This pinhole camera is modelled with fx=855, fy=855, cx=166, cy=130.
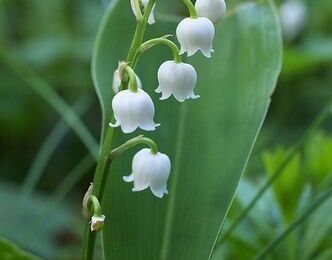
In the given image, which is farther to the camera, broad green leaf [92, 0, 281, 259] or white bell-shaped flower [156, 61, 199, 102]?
broad green leaf [92, 0, 281, 259]

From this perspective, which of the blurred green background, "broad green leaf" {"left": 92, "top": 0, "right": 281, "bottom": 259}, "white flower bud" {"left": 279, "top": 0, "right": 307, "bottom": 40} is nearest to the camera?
"broad green leaf" {"left": 92, "top": 0, "right": 281, "bottom": 259}

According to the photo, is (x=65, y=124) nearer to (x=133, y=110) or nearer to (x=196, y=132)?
(x=196, y=132)

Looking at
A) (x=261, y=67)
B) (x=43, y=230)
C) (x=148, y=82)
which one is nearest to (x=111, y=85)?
(x=148, y=82)

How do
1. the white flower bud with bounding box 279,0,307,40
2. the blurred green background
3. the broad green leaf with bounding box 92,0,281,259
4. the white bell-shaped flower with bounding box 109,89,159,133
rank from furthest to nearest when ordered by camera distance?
1. the white flower bud with bounding box 279,0,307,40
2. the blurred green background
3. the broad green leaf with bounding box 92,0,281,259
4. the white bell-shaped flower with bounding box 109,89,159,133

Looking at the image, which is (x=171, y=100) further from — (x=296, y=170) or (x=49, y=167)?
(x=49, y=167)

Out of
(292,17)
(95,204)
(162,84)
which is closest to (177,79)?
(162,84)

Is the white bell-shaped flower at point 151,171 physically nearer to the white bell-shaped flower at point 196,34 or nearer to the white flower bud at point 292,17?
the white bell-shaped flower at point 196,34

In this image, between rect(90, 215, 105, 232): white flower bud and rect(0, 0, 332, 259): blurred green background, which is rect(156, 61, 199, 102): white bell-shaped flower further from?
rect(0, 0, 332, 259): blurred green background

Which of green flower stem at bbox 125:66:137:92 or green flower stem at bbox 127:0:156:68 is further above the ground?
green flower stem at bbox 127:0:156:68

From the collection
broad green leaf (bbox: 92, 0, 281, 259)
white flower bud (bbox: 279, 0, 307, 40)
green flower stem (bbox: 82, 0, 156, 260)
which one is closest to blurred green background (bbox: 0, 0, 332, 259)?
white flower bud (bbox: 279, 0, 307, 40)
